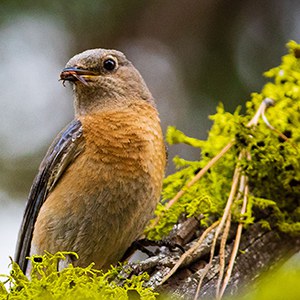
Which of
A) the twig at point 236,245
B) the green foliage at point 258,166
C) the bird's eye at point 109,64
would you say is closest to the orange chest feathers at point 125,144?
the green foliage at point 258,166

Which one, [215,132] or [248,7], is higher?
[248,7]

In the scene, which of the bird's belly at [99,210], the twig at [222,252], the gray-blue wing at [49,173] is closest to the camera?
the twig at [222,252]

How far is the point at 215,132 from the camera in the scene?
4.25 metres

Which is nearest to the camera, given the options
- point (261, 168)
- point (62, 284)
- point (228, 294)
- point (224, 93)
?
point (62, 284)

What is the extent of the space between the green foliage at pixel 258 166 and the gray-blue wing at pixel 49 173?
658 millimetres

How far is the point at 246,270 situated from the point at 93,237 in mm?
1039

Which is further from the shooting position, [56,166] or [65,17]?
[65,17]

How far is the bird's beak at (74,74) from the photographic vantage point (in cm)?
447

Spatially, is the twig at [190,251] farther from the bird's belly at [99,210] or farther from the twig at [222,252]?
the bird's belly at [99,210]

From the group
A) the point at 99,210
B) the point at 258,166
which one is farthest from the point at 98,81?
the point at 258,166

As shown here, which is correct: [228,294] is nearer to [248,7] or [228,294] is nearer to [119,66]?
[119,66]

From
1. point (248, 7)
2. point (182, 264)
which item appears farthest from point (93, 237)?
point (248, 7)

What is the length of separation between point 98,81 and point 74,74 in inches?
8.2

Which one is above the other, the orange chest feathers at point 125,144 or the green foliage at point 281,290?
the orange chest feathers at point 125,144
